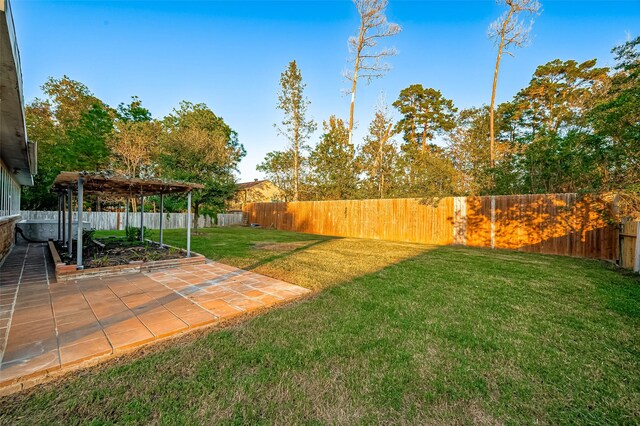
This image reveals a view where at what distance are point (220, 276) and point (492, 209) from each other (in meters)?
8.88

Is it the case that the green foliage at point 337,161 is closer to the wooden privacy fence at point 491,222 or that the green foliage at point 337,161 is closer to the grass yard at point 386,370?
the wooden privacy fence at point 491,222

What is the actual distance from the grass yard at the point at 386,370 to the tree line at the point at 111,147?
409 inches

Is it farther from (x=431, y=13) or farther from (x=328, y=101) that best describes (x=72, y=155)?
(x=431, y=13)

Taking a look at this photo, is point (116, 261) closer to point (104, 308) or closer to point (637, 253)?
point (104, 308)

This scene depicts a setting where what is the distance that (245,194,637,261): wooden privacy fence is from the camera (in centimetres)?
698

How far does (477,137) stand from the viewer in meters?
15.7

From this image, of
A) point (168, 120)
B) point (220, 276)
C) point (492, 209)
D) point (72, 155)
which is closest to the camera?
point (220, 276)

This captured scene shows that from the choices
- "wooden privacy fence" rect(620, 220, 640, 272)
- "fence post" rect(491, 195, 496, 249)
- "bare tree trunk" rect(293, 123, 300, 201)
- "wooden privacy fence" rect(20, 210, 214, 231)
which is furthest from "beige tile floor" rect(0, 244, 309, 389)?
"bare tree trunk" rect(293, 123, 300, 201)

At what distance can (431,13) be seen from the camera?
35.8ft

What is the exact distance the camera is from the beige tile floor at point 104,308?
2082mm

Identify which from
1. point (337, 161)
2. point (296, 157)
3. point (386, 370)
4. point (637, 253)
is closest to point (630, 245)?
point (637, 253)

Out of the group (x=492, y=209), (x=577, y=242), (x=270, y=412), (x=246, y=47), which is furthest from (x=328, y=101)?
(x=270, y=412)

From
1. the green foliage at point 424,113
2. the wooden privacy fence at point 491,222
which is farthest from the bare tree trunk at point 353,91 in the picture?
the wooden privacy fence at point 491,222

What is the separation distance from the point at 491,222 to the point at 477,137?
8.91 metres
